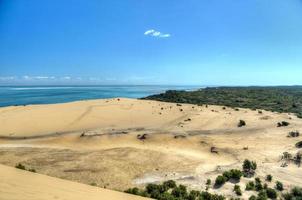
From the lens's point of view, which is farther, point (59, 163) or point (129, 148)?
point (129, 148)

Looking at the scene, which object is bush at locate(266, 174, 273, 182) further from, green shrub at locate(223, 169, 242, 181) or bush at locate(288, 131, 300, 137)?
bush at locate(288, 131, 300, 137)

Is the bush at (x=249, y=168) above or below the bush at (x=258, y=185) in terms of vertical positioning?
above

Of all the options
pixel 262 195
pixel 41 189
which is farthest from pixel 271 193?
pixel 41 189

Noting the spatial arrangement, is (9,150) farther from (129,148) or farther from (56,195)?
(56,195)

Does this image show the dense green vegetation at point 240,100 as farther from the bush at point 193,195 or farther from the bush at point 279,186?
the bush at point 193,195

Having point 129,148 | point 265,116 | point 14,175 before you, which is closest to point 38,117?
point 129,148

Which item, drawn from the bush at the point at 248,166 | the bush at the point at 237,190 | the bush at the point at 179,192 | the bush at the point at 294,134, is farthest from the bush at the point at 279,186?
the bush at the point at 294,134
